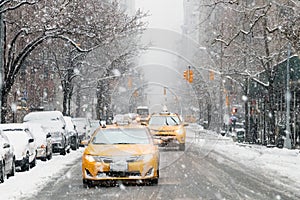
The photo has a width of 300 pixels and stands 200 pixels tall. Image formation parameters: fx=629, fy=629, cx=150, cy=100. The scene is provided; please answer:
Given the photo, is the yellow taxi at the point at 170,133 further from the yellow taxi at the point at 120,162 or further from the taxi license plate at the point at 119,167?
the taxi license plate at the point at 119,167

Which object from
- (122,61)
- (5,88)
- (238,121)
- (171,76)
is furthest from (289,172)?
(171,76)

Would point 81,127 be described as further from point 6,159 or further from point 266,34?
point 6,159

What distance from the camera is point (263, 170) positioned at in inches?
805

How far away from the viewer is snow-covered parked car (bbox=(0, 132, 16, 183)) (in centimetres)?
1642

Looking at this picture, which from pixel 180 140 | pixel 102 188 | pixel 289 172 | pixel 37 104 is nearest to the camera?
pixel 102 188

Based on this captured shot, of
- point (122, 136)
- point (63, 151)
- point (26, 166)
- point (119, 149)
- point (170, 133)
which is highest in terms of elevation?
point (122, 136)

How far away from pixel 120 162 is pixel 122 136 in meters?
1.71

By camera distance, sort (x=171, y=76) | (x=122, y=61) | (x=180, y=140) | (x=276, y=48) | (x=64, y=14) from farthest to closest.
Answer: (x=171, y=76) < (x=122, y=61) < (x=276, y=48) < (x=180, y=140) < (x=64, y=14)

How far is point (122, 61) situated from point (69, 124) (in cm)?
2790

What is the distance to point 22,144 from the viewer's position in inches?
787

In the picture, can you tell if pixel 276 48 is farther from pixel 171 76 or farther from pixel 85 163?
pixel 171 76

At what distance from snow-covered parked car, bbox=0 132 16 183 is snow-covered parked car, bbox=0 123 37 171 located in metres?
0.96

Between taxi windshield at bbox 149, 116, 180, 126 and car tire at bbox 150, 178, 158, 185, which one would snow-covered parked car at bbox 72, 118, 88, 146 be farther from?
car tire at bbox 150, 178, 158, 185

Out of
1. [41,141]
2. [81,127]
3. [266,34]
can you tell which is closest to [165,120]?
[266,34]
